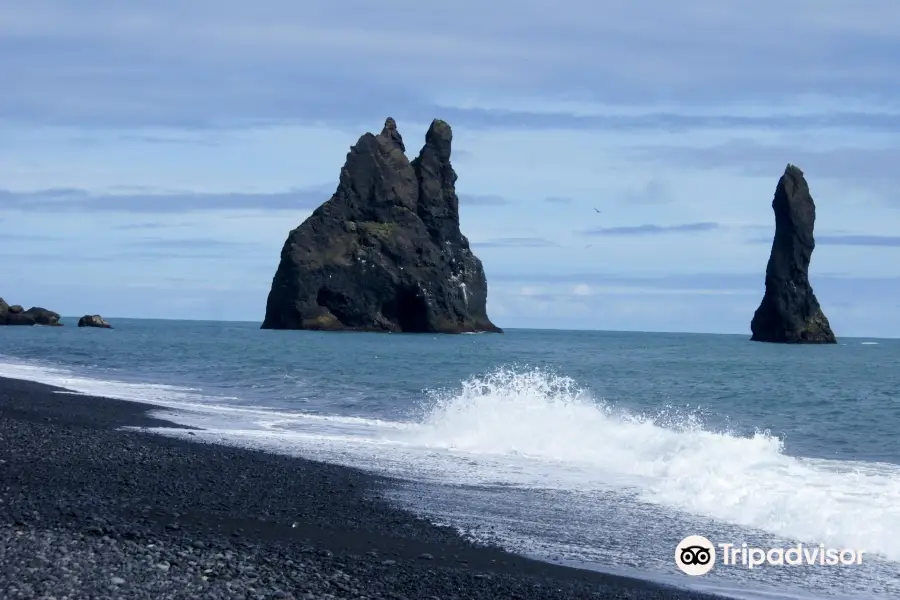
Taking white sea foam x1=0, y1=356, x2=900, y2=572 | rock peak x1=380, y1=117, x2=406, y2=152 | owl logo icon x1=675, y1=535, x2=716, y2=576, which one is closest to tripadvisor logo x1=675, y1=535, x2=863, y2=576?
owl logo icon x1=675, y1=535, x2=716, y2=576

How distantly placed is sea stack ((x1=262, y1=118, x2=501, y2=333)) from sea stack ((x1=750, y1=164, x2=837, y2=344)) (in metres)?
34.1

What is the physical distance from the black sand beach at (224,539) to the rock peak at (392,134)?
4602 inches

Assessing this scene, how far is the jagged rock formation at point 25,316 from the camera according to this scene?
126 meters

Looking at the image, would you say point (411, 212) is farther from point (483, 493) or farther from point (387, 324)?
point (483, 493)

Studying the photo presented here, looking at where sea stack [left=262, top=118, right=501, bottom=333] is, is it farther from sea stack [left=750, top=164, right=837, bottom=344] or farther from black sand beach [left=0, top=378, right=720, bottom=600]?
black sand beach [left=0, top=378, right=720, bottom=600]

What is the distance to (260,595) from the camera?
308 inches

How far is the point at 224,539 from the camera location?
9680mm

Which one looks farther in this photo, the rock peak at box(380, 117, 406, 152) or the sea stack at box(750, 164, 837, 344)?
the rock peak at box(380, 117, 406, 152)

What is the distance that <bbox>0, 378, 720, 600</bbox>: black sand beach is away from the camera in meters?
8.00

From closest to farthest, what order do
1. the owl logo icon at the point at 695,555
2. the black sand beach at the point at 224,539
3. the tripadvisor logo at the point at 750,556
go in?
1. the black sand beach at the point at 224,539
2. the owl logo icon at the point at 695,555
3. the tripadvisor logo at the point at 750,556

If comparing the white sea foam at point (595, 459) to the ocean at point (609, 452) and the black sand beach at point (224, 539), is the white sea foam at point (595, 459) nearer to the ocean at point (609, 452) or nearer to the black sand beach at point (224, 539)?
the ocean at point (609, 452)

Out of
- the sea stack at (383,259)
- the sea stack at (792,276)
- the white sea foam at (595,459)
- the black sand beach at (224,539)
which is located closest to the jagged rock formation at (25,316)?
the sea stack at (383,259)

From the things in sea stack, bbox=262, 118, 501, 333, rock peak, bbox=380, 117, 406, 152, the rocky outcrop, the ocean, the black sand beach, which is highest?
rock peak, bbox=380, 117, 406, 152

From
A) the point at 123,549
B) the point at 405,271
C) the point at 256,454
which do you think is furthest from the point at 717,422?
the point at 405,271
